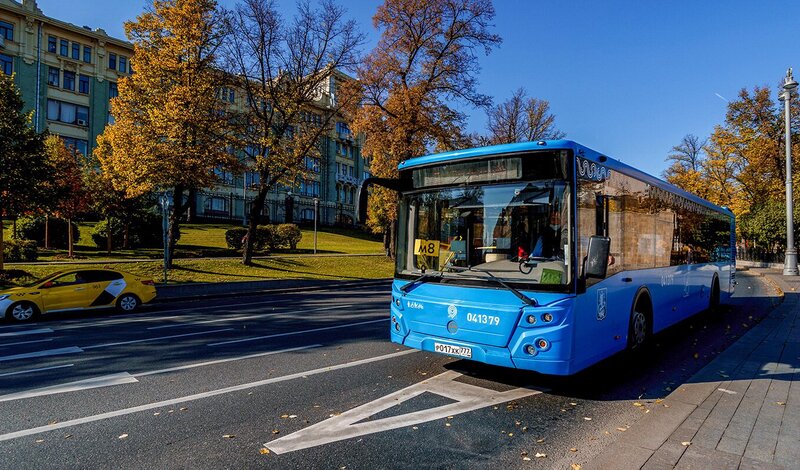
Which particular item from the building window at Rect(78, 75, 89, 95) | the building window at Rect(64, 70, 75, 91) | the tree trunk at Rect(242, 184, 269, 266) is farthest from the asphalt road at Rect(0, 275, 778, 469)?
the building window at Rect(78, 75, 89, 95)

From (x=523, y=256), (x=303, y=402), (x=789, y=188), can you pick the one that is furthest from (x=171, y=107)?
(x=789, y=188)

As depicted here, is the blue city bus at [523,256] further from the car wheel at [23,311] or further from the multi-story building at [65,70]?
the multi-story building at [65,70]

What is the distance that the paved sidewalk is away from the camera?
12.3 ft

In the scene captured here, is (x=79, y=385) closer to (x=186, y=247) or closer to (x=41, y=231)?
(x=186, y=247)

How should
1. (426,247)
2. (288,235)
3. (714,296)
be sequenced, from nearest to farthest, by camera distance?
(426,247), (714,296), (288,235)

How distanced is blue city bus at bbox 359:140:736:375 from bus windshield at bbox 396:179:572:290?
0.04 ft

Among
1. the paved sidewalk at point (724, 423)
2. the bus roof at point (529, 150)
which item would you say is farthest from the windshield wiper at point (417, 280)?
the paved sidewalk at point (724, 423)

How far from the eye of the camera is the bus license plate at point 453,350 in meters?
5.48

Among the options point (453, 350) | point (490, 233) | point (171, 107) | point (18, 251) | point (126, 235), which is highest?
point (171, 107)

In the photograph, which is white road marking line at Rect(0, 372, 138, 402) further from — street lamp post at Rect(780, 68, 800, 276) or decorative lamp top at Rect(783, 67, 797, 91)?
decorative lamp top at Rect(783, 67, 797, 91)

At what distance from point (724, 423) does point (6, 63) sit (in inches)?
2174

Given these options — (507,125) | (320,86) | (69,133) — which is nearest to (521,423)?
(320,86)

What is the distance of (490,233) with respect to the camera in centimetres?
562

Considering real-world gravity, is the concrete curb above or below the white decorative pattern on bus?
Answer: below
